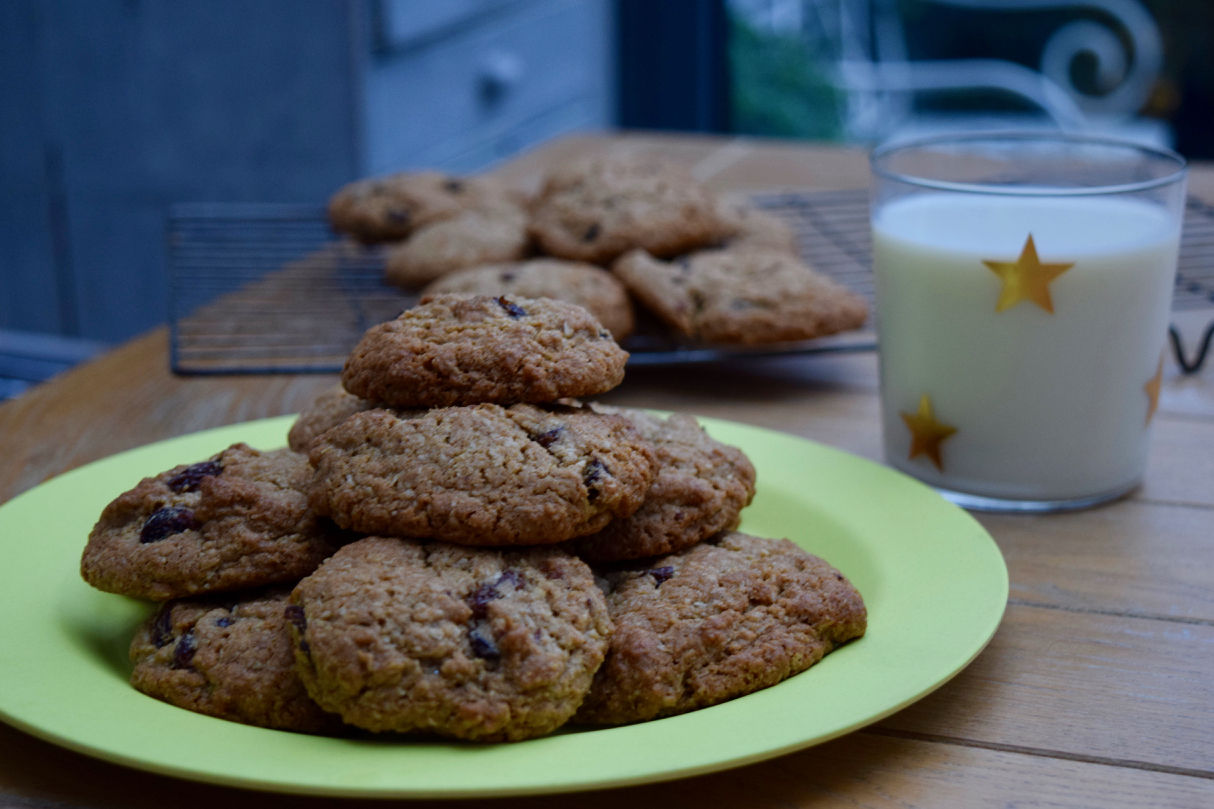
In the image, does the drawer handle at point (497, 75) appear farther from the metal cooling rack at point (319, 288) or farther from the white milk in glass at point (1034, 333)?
the white milk in glass at point (1034, 333)

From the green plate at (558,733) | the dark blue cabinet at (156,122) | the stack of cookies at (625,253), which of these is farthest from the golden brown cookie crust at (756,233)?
the dark blue cabinet at (156,122)

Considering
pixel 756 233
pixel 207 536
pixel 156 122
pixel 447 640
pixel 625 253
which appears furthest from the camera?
pixel 156 122

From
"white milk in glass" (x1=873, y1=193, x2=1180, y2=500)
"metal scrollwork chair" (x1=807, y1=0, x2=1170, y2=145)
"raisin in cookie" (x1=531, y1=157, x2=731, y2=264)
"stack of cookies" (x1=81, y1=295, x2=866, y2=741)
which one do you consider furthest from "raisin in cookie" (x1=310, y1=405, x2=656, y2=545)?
"metal scrollwork chair" (x1=807, y1=0, x2=1170, y2=145)

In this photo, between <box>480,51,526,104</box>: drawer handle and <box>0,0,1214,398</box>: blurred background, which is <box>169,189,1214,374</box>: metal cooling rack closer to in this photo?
<box>0,0,1214,398</box>: blurred background

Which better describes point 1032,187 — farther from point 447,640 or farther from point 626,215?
point 447,640

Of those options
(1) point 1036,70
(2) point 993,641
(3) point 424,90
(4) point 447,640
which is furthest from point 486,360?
(1) point 1036,70
